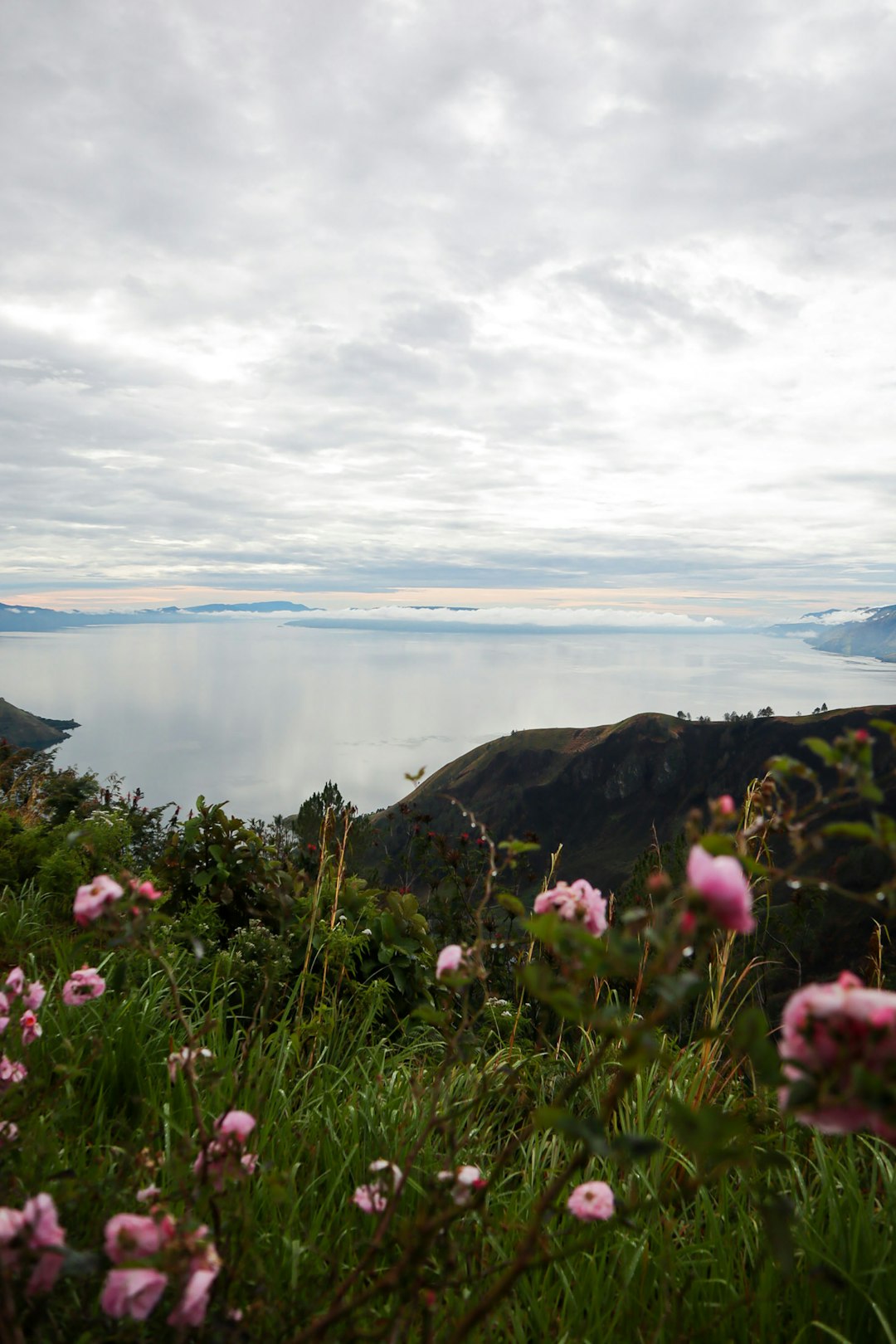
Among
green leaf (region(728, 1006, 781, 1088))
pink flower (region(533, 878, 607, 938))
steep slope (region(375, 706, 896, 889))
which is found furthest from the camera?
steep slope (region(375, 706, 896, 889))

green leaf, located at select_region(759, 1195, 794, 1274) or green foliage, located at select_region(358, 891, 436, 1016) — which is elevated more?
green leaf, located at select_region(759, 1195, 794, 1274)

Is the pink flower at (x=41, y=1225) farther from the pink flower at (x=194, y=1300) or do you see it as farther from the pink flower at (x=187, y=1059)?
the pink flower at (x=187, y=1059)

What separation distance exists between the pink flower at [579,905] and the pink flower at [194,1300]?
758 millimetres

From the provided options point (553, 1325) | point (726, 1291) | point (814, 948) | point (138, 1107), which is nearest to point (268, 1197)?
point (138, 1107)

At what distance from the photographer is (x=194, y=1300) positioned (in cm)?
106

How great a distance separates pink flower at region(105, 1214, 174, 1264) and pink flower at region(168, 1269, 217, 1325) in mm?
69

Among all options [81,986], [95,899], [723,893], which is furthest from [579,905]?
[81,986]

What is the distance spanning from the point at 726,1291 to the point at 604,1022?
1.51 metres

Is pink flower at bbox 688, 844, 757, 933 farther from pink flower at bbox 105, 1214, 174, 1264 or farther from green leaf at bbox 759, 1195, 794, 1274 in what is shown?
pink flower at bbox 105, 1214, 174, 1264

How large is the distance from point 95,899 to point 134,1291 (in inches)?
26.2

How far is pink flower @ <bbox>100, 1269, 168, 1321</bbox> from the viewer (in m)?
1.01

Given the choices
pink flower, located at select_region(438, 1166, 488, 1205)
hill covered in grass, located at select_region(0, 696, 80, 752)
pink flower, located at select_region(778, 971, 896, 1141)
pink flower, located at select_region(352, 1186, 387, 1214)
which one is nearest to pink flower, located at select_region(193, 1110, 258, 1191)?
pink flower, located at select_region(352, 1186, 387, 1214)

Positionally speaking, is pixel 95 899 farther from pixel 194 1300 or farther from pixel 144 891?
pixel 194 1300

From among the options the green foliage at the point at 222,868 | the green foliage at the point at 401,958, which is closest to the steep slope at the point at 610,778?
the green foliage at the point at 222,868
